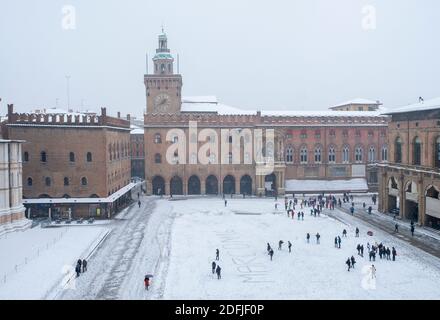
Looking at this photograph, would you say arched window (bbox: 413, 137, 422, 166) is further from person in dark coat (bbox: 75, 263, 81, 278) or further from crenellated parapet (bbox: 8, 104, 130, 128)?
person in dark coat (bbox: 75, 263, 81, 278)

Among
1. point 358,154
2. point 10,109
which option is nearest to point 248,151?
point 358,154

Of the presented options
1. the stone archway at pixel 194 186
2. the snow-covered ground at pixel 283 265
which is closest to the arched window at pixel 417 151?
the snow-covered ground at pixel 283 265

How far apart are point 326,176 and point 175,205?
2556 centimetres

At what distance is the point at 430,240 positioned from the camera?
1484 inches

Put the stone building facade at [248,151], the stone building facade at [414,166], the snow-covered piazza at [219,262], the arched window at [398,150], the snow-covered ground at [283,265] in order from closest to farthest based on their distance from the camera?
the snow-covered ground at [283,265] → the snow-covered piazza at [219,262] → the stone building facade at [414,166] → the arched window at [398,150] → the stone building facade at [248,151]

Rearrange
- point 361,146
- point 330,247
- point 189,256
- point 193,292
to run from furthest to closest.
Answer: point 361,146
point 330,247
point 189,256
point 193,292

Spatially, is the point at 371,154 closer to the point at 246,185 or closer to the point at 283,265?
the point at 246,185

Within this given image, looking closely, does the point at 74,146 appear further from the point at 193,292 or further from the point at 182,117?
the point at 193,292

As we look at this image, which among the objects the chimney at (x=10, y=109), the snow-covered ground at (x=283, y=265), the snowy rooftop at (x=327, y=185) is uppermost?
the chimney at (x=10, y=109)

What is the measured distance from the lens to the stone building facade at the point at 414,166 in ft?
136

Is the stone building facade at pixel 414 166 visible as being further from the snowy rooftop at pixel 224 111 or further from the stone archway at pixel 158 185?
the stone archway at pixel 158 185

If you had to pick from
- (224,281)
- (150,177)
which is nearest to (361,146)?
(150,177)

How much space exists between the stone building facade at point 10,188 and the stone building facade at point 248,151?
25.2m

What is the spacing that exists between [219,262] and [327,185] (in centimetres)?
4139
